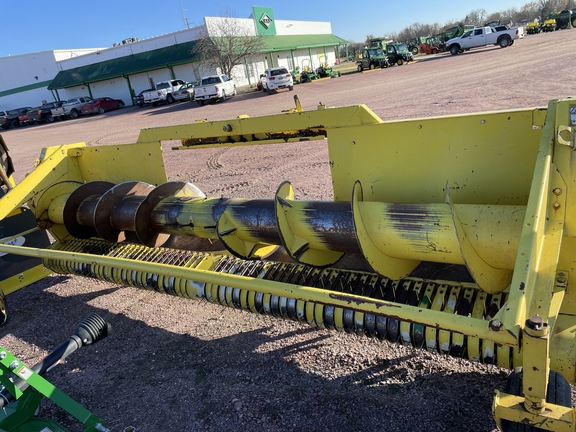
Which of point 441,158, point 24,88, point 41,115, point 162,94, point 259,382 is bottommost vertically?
point 259,382

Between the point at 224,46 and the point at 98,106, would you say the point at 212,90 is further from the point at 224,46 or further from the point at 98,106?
the point at 98,106

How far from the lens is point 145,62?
1362 inches

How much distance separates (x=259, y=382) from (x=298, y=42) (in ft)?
140

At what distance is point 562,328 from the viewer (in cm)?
193

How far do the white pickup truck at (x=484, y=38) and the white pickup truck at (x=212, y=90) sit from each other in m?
17.8

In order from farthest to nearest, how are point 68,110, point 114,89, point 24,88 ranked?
point 24,88
point 114,89
point 68,110

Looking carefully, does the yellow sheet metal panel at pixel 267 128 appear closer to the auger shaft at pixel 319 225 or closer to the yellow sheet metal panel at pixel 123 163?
the yellow sheet metal panel at pixel 123 163

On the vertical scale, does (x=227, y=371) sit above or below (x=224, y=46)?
below

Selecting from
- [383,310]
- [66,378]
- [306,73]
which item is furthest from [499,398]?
[306,73]

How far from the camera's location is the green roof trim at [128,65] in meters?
32.9

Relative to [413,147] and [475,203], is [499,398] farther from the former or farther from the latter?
[413,147]

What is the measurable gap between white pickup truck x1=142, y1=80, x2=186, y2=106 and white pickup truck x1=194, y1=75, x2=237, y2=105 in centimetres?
460

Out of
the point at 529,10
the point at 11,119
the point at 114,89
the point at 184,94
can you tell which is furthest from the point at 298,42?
the point at 529,10

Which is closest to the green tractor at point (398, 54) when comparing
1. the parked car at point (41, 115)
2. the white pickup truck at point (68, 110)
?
the white pickup truck at point (68, 110)
